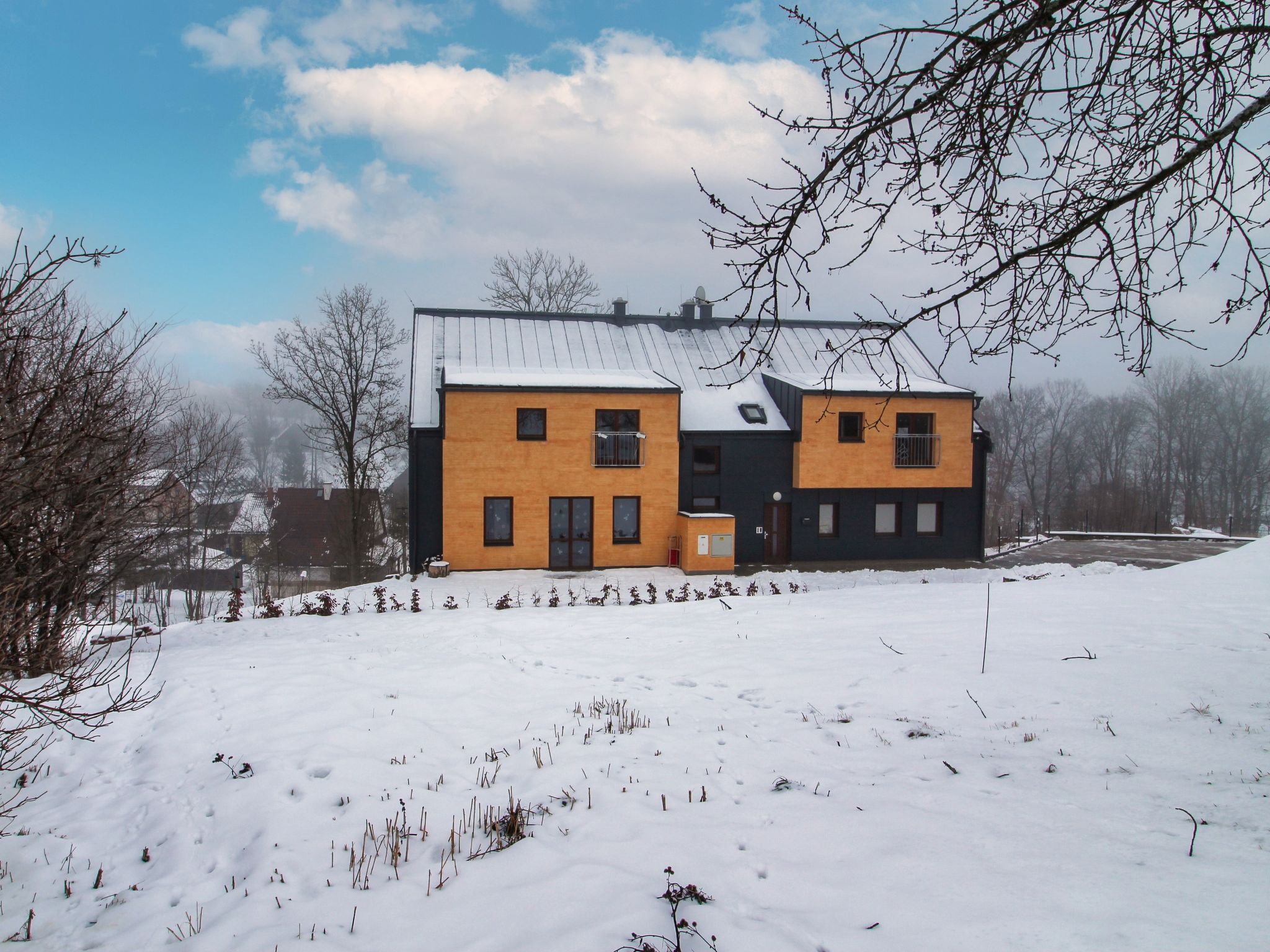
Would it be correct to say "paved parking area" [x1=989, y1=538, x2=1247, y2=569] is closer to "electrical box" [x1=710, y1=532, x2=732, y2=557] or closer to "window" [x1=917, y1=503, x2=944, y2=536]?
"window" [x1=917, y1=503, x2=944, y2=536]

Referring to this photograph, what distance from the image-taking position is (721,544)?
68.2ft

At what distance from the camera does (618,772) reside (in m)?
4.37

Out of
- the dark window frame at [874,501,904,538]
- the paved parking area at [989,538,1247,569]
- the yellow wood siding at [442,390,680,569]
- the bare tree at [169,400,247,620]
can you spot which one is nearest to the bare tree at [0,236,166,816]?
the bare tree at [169,400,247,620]

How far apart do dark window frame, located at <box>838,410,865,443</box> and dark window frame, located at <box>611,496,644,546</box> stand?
22.1 ft

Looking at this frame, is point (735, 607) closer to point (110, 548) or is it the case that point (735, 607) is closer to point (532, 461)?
point (110, 548)

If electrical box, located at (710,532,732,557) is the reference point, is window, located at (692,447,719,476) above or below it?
above

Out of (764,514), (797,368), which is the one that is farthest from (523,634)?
(797,368)

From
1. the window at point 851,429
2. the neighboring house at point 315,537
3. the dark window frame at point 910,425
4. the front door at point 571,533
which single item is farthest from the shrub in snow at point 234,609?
the dark window frame at point 910,425

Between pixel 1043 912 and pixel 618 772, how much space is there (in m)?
2.35

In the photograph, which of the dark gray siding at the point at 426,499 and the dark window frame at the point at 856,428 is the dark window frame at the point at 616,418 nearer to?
the dark gray siding at the point at 426,499

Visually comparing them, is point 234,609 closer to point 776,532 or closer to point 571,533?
point 571,533

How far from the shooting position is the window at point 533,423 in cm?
2089

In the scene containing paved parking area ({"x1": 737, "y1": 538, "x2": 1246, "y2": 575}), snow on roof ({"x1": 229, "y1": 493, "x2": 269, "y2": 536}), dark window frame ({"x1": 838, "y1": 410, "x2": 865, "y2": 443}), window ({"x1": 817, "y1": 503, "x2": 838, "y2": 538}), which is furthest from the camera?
snow on roof ({"x1": 229, "y1": 493, "x2": 269, "y2": 536})

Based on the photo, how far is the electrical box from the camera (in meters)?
20.7
